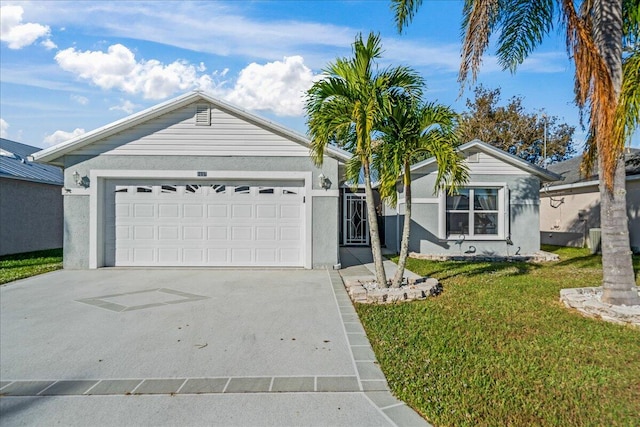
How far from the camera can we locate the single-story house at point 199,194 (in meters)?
10.2

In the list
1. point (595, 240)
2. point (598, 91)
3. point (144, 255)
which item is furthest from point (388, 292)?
point (595, 240)

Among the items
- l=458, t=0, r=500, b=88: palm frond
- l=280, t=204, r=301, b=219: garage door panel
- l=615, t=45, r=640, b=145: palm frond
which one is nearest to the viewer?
l=615, t=45, r=640, b=145: palm frond

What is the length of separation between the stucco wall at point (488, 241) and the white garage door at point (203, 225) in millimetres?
4824

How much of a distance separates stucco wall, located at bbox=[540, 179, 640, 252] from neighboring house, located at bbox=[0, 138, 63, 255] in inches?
837

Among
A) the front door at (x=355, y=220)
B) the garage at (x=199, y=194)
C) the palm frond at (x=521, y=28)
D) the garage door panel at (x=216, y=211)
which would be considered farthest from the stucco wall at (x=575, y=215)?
the garage door panel at (x=216, y=211)

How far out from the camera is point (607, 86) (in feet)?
18.5

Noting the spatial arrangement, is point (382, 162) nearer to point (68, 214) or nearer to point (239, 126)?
point (239, 126)

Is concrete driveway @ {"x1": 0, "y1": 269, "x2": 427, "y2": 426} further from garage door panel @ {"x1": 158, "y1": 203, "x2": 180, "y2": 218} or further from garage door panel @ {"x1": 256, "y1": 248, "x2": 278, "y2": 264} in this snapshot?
garage door panel @ {"x1": 158, "y1": 203, "x2": 180, "y2": 218}

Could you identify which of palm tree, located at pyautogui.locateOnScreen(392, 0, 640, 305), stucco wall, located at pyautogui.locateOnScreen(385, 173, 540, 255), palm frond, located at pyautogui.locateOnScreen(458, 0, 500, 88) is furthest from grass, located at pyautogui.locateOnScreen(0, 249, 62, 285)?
stucco wall, located at pyautogui.locateOnScreen(385, 173, 540, 255)

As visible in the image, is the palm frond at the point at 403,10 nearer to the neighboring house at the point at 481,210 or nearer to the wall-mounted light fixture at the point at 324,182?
the wall-mounted light fixture at the point at 324,182

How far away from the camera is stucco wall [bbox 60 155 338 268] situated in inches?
399

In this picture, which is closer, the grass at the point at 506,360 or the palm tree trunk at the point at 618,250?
the grass at the point at 506,360

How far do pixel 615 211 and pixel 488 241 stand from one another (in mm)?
7061

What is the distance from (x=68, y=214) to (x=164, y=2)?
602 centimetres
